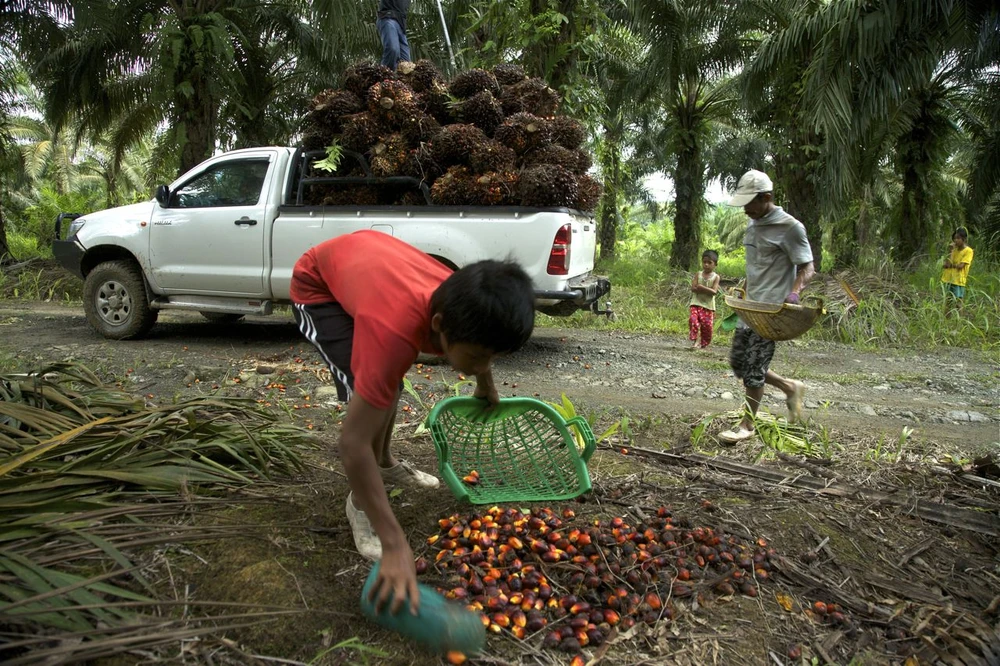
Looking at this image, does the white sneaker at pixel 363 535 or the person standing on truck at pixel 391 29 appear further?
the person standing on truck at pixel 391 29

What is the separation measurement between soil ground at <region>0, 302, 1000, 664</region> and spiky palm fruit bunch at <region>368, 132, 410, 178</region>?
1.84 m

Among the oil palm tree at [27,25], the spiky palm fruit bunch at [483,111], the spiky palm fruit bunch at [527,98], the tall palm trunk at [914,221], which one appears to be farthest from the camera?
the tall palm trunk at [914,221]

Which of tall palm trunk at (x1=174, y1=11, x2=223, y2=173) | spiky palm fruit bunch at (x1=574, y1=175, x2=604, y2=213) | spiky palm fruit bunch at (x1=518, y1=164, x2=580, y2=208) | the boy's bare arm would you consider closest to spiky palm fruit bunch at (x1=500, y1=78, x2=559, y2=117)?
spiky palm fruit bunch at (x1=574, y1=175, x2=604, y2=213)

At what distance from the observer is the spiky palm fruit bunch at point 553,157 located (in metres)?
5.82

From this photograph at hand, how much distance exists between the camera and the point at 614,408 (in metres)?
4.61

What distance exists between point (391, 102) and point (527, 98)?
1298 mm

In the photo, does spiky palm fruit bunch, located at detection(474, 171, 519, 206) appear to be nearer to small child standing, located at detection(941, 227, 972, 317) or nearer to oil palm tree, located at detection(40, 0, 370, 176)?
oil palm tree, located at detection(40, 0, 370, 176)

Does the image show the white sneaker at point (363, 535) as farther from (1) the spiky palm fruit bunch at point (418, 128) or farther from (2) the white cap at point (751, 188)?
(1) the spiky palm fruit bunch at point (418, 128)

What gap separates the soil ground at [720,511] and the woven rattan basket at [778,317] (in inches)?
25.8

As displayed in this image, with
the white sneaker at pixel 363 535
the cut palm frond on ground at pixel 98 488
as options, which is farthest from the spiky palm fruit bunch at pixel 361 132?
the white sneaker at pixel 363 535

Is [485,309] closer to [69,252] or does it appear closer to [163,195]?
[163,195]

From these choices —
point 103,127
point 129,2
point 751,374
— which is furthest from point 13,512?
point 103,127

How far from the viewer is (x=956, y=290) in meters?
8.72

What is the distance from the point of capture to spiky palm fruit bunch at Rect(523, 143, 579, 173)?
5820mm
